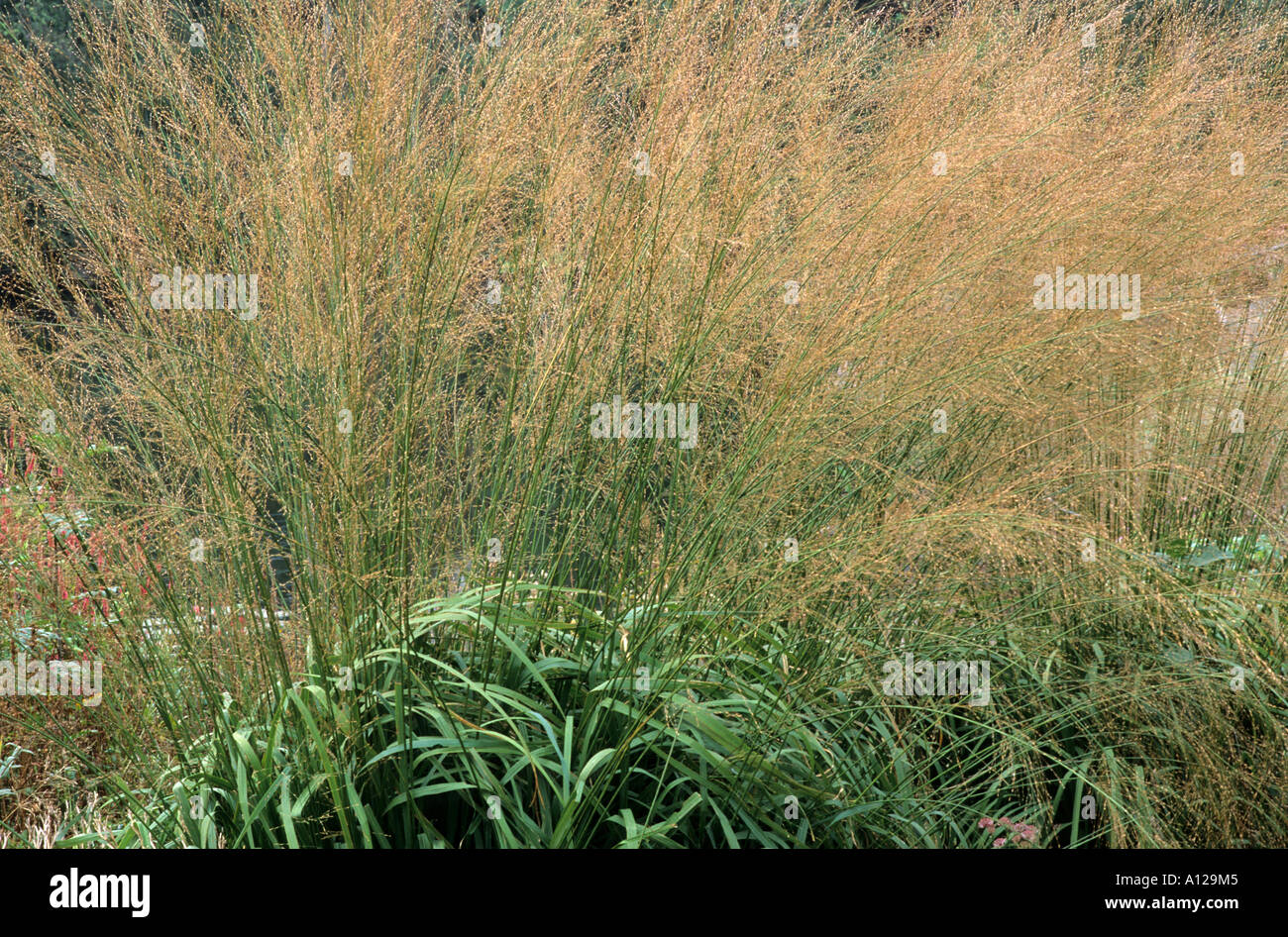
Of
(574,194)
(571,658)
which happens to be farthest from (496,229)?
(571,658)

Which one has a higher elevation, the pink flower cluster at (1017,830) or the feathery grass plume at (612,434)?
the feathery grass plume at (612,434)

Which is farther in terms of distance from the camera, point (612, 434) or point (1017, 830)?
point (612, 434)

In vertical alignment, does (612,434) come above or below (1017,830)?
above

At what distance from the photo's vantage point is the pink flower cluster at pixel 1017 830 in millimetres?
2180

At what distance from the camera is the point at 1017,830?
2.20 metres

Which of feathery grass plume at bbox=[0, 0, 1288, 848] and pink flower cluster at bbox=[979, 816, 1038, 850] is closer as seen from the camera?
feathery grass plume at bbox=[0, 0, 1288, 848]

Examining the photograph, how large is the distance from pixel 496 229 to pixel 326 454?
0.79m

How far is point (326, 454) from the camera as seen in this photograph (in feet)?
6.00

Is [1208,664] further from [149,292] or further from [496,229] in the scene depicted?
[149,292]

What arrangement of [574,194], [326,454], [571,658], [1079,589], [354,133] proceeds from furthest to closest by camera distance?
[574,194] → [1079,589] → [571,658] → [354,133] → [326,454]

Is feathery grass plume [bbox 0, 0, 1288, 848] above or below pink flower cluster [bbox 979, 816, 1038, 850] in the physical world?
above

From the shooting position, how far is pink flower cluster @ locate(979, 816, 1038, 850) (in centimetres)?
218

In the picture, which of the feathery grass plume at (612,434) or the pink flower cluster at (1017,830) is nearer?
the feathery grass plume at (612,434)

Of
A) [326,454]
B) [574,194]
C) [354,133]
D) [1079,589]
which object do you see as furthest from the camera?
[574,194]
